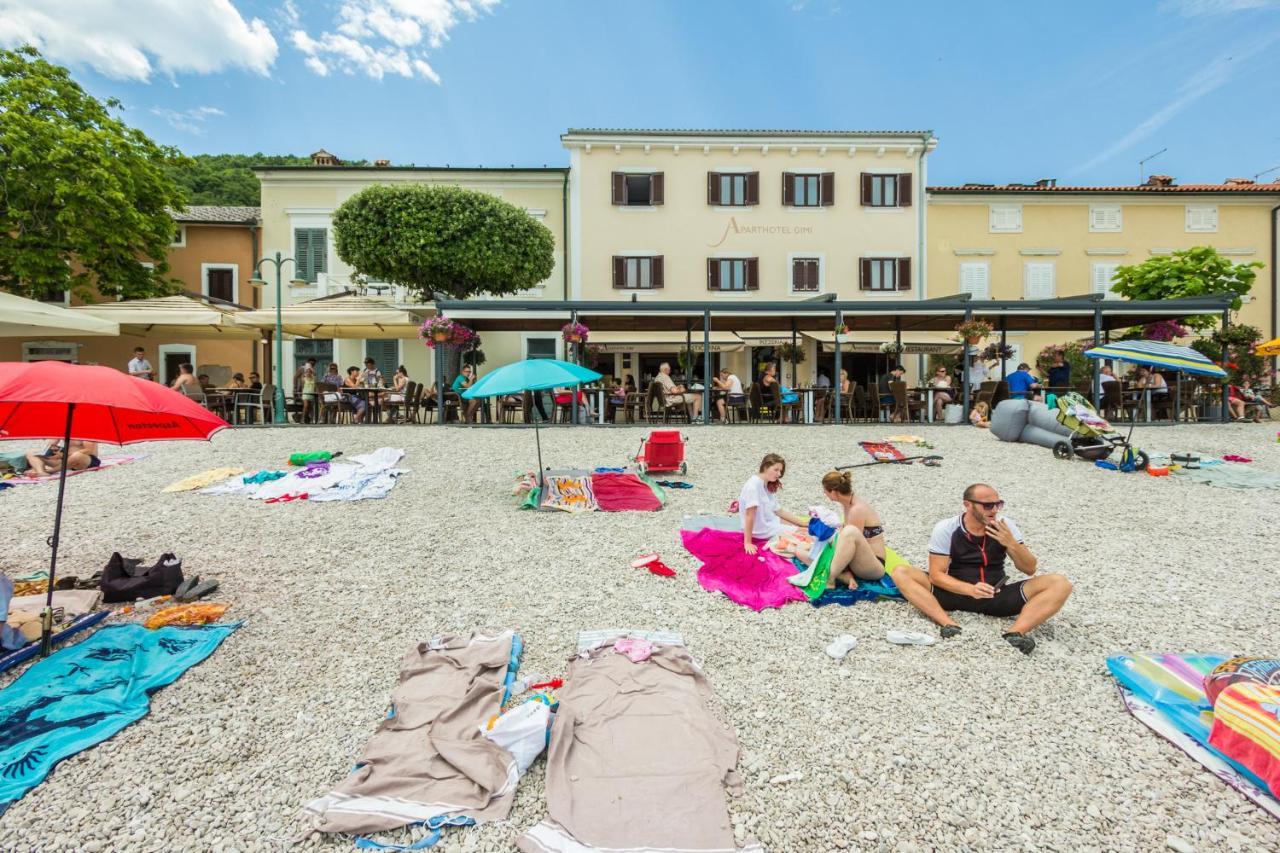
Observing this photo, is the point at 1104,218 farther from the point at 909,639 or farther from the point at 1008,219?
the point at 909,639

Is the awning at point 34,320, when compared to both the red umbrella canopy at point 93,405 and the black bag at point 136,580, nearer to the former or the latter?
the red umbrella canopy at point 93,405

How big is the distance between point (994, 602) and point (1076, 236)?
2367 centimetres

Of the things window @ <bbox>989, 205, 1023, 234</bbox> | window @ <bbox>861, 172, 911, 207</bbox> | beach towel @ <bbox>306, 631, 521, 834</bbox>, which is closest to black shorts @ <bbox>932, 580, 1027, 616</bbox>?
beach towel @ <bbox>306, 631, 521, 834</bbox>

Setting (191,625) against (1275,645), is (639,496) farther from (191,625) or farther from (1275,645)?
(1275,645)

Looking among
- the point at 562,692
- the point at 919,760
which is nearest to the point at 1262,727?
the point at 919,760

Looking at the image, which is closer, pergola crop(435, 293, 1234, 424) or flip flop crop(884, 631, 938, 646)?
flip flop crop(884, 631, 938, 646)

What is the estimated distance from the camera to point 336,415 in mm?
13734

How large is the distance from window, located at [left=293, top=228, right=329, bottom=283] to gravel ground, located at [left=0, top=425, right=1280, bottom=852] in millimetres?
15061

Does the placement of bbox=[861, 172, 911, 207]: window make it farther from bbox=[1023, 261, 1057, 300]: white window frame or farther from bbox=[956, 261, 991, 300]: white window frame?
bbox=[1023, 261, 1057, 300]: white window frame

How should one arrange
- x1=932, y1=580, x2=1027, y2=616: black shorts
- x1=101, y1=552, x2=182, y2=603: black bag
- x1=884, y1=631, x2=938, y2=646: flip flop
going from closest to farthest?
x1=884, y1=631, x2=938, y2=646: flip flop, x1=932, y1=580, x2=1027, y2=616: black shorts, x1=101, y1=552, x2=182, y2=603: black bag

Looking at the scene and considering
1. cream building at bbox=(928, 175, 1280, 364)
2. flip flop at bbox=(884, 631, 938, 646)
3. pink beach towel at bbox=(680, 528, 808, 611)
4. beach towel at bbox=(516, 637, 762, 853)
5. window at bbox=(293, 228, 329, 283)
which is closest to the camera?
beach towel at bbox=(516, 637, 762, 853)

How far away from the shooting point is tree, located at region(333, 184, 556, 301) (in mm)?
16875

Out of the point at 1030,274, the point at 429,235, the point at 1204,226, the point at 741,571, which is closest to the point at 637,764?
the point at 741,571

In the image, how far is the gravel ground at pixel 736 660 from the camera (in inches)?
93.0
